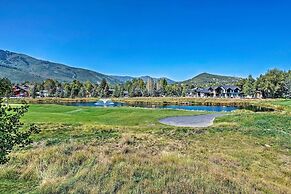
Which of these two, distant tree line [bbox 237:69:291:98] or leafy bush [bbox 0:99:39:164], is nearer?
leafy bush [bbox 0:99:39:164]

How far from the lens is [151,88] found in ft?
604

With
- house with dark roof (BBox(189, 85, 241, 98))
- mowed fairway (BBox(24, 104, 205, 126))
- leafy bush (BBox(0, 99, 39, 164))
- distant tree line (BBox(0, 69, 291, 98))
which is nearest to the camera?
leafy bush (BBox(0, 99, 39, 164))

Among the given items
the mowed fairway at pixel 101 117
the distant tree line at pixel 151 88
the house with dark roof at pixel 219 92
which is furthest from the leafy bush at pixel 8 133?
the house with dark roof at pixel 219 92

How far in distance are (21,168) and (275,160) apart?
1396 centimetres

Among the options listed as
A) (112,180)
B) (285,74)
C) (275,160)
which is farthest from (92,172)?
(285,74)

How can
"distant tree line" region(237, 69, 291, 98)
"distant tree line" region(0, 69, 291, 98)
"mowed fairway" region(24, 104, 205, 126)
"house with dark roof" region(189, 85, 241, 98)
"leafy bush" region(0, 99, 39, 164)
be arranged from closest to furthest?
"leafy bush" region(0, 99, 39, 164), "mowed fairway" region(24, 104, 205, 126), "distant tree line" region(237, 69, 291, 98), "distant tree line" region(0, 69, 291, 98), "house with dark roof" region(189, 85, 241, 98)

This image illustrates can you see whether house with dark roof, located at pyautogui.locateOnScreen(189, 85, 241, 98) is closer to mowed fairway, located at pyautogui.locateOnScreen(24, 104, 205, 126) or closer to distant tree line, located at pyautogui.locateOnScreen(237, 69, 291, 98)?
distant tree line, located at pyautogui.locateOnScreen(237, 69, 291, 98)

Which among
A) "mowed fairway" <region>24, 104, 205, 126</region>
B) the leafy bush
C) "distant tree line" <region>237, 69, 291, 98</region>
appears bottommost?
"mowed fairway" <region>24, 104, 205, 126</region>

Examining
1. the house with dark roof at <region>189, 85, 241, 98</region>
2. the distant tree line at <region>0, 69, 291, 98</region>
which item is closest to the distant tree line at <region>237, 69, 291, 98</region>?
the distant tree line at <region>0, 69, 291, 98</region>

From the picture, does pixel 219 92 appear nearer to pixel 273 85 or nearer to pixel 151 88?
pixel 151 88

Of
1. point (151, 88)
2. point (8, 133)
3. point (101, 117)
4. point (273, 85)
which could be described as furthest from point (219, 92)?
point (8, 133)

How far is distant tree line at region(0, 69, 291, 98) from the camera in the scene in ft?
459

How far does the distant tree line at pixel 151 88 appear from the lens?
140 m

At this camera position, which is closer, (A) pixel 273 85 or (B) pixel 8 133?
(B) pixel 8 133
